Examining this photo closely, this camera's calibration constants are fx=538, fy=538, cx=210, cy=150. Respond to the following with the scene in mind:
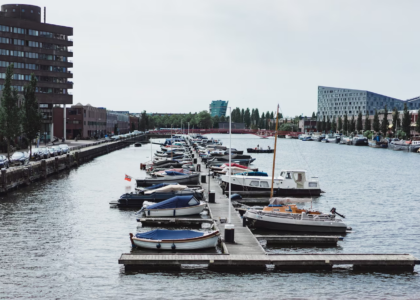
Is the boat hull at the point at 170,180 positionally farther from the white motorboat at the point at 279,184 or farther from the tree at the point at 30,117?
the tree at the point at 30,117

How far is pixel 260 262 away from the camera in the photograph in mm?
34844

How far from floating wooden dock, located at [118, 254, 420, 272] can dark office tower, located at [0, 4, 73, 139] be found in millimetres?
131524

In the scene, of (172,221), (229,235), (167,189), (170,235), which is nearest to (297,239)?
(229,235)

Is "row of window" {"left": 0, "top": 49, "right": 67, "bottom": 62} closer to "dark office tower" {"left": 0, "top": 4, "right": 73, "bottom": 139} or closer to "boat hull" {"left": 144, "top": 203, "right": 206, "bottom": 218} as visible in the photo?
"dark office tower" {"left": 0, "top": 4, "right": 73, "bottom": 139}

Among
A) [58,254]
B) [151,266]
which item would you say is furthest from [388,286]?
[58,254]

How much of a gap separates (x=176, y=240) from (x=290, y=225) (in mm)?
12479

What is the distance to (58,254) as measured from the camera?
40.2m

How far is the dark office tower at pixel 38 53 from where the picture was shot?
158 m

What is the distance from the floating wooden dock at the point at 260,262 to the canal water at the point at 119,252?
62 cm

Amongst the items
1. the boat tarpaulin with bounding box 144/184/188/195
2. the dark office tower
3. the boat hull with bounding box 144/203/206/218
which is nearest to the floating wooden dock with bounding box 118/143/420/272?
the boat hull with bounding box 144/203/206/218

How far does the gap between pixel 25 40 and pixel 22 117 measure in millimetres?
69786

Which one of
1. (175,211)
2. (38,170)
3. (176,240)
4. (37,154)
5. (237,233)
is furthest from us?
(37,154)

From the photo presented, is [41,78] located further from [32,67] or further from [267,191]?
[267,191]

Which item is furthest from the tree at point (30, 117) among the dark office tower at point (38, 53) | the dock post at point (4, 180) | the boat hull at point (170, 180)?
the dark office tower at point (38, 53)
